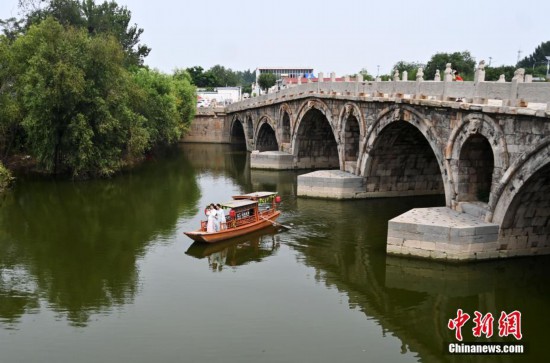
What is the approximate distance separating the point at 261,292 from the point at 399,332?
4323 millimetres

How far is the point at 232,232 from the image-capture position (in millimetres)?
22250

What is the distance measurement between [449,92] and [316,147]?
20.7 meters

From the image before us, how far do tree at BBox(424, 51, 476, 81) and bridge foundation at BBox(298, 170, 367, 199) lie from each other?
119ft

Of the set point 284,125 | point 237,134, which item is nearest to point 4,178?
point 284,125

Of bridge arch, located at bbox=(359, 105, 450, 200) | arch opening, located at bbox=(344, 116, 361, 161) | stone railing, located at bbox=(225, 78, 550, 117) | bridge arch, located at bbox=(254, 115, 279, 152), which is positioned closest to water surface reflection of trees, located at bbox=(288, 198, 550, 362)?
stone railing, located at bbox=(225, 78, 550, 117)

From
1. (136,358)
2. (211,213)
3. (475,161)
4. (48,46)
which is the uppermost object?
→ (48,46)

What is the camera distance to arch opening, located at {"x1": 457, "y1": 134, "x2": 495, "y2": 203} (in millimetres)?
20734

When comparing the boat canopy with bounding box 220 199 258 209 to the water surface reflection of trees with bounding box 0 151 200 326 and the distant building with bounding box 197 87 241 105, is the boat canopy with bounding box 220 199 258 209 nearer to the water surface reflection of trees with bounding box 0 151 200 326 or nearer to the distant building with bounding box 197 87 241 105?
the water surface reflection of trees with bounding box 0 151 200 326

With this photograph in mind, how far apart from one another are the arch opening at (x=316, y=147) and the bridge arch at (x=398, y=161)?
11.8m

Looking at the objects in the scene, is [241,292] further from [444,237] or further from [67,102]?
[67,102]

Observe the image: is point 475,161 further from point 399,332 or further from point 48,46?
point 48,46

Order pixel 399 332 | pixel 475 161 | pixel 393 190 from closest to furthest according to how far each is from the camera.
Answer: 1. pixel 399 332
2. pixel 475 161
3. pixel 393 190

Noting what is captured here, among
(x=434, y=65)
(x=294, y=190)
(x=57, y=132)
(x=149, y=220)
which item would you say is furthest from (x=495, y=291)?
(x=434, y=65)

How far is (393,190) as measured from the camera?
29453mm
